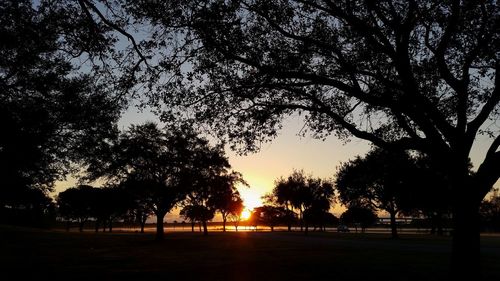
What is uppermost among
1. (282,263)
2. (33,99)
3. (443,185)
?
(33,99)

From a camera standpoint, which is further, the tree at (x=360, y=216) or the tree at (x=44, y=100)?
the tree at (x=360, y=216)

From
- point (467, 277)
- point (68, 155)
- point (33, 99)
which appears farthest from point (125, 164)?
point (467, 277)

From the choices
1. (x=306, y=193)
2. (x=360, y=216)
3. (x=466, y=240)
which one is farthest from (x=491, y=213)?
(x=466, y=240)

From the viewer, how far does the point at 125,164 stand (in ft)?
164

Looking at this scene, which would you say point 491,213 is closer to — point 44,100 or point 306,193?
point 306,193

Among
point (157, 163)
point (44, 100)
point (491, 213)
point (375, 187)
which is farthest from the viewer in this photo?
point (491, 213)

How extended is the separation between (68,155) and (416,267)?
20.6 m

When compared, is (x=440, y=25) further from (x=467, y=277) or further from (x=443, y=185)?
(x=443, y=185)

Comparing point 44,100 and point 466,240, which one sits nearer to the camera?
point 466,240

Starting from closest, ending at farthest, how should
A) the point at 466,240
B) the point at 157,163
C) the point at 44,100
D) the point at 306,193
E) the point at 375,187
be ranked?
the point at 466,240
the point at 44,100
the point at 157,163
the point at 375,187
the point at 306,193

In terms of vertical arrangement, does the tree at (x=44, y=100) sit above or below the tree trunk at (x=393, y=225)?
above

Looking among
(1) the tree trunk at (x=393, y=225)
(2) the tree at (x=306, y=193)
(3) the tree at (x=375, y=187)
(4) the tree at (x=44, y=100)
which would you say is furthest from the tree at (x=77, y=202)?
(4) the tree at (x=44, y=100)

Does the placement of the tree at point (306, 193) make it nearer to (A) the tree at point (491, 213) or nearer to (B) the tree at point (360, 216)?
(B) the tree at point (360, 216)

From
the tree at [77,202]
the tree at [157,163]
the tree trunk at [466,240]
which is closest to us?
the tree trunk at [466,240]
